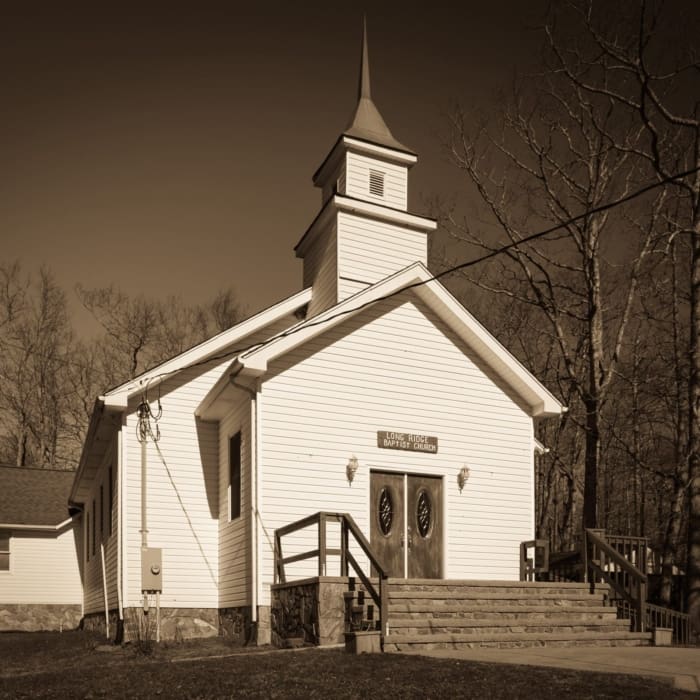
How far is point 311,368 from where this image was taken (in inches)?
597

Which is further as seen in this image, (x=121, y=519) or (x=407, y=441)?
(x=121, y=519)

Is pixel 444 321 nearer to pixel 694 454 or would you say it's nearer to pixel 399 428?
pixel 399 428

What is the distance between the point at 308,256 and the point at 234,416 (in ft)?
18.0

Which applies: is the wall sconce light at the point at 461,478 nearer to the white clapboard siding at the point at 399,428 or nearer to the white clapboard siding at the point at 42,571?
the white clapboard siding at the point at 399,428

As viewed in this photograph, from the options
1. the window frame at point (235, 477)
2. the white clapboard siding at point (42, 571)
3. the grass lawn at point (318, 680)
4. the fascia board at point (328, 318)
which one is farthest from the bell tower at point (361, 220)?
the white clapboard siding at point (42, 571)

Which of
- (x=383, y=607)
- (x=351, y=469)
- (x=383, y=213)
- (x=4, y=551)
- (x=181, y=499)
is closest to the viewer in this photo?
(x=383, y=607)

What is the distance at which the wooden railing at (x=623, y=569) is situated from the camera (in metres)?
13.2

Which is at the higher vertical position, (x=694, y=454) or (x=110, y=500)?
(x=694, y=454)

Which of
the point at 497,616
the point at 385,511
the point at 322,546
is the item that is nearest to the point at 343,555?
the point at 322,546

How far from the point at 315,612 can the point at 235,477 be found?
452 cm

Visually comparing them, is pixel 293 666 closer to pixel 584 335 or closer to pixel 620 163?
pixel 620 163

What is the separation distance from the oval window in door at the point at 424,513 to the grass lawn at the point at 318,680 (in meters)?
4.87

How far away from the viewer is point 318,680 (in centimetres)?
855

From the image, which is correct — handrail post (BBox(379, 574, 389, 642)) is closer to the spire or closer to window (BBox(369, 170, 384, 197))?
window (BBox(369, 170, 384, 197))
